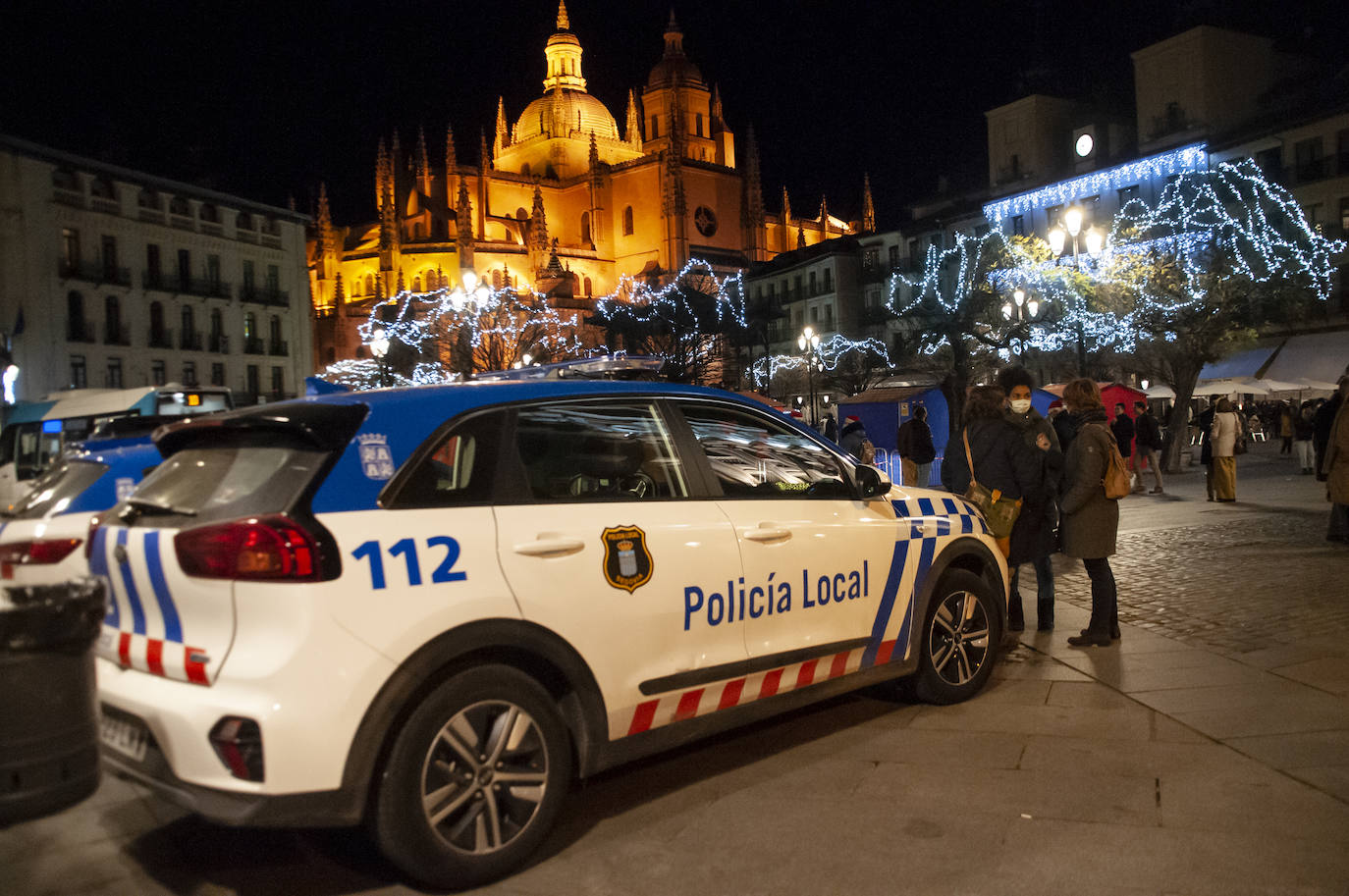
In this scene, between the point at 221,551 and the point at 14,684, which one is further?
the point at 221,551

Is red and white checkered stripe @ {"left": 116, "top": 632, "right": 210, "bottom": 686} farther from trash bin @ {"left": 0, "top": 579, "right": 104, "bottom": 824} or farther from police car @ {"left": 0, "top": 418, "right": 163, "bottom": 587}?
police car @ {"left": 0, "top": 418, "right": 163, "bottom": 587}

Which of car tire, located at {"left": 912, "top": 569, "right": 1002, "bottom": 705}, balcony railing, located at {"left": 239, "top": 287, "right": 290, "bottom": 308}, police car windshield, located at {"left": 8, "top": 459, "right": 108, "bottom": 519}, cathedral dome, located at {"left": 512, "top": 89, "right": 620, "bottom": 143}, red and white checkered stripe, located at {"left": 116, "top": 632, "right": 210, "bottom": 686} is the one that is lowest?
car tire, located at {"left": 912, "top": 569, "right": 1002, "bottom": 705}

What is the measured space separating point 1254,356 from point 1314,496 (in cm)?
2694

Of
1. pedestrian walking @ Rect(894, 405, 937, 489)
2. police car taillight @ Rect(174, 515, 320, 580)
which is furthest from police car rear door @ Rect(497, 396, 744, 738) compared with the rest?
pedestrian walking @ Rect(894, 405, 937, 489)

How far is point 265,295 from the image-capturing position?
5903 cm

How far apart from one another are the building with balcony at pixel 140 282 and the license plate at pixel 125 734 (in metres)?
43.4

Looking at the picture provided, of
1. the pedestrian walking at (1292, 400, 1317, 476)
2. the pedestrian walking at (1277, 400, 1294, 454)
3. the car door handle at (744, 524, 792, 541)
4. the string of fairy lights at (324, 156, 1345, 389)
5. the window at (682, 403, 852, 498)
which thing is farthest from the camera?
the pedestrian walking at (1277, 400, 1294, 454)

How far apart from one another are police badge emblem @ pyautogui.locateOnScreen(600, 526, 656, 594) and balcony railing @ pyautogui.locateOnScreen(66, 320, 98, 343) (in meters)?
52.0

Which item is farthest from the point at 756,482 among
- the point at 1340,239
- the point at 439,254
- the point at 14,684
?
the point at 439,254

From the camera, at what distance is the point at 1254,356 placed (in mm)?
40219

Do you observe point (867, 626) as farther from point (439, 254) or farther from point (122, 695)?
point (439, 254)

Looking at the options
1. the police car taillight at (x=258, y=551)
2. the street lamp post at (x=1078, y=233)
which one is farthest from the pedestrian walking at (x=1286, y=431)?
the police car taillight at (x=258, y=551)

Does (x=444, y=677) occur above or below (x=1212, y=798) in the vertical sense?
above

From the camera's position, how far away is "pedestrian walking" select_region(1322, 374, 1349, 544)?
10305 mm
